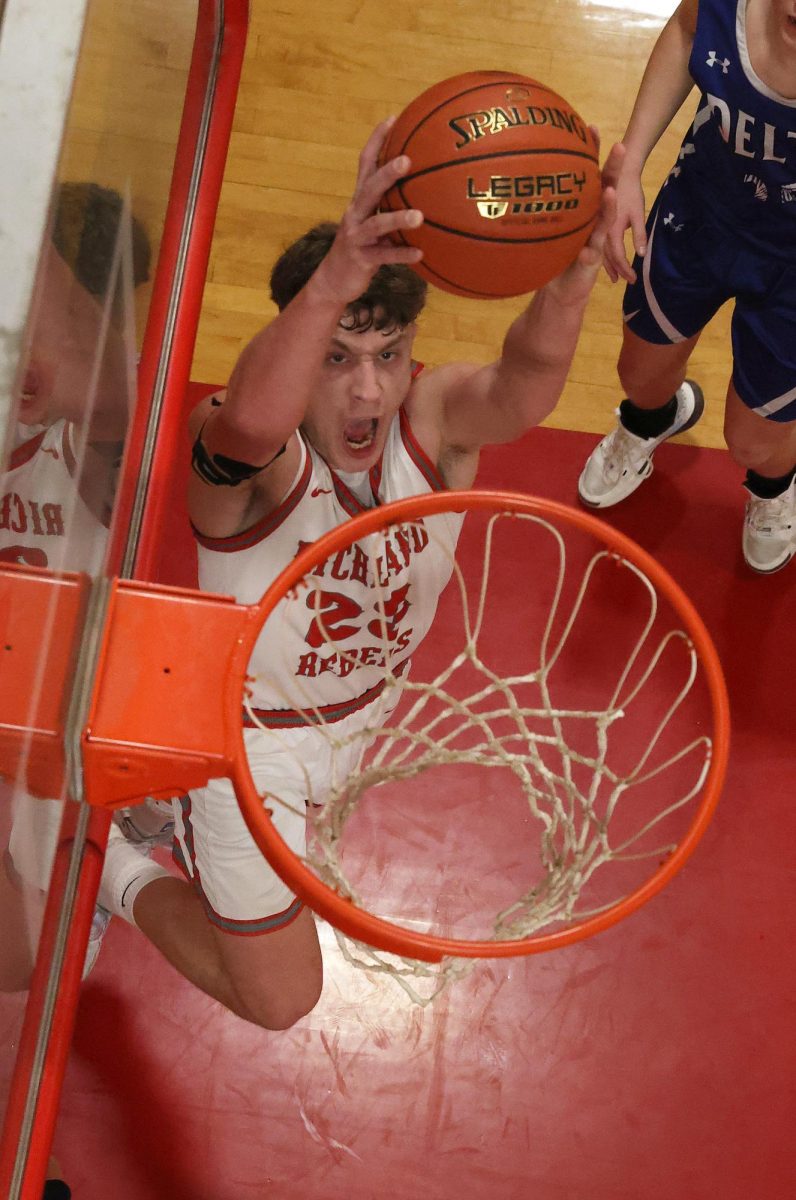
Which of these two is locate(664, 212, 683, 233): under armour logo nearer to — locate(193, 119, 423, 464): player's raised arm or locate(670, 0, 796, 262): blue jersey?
locate(670, 0, 796, 262): blue jersey

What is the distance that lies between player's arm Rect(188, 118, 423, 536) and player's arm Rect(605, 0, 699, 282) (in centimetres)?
68

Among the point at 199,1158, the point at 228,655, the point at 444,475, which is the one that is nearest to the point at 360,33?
the point at 444,475

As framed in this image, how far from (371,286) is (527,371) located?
257mm

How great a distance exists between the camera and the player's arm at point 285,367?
4.39ft

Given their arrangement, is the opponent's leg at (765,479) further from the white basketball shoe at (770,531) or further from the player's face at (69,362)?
the player's face at (69,362)

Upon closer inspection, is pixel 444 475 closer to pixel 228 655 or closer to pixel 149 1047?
pixel 228 655

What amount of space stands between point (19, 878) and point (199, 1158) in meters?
0.79

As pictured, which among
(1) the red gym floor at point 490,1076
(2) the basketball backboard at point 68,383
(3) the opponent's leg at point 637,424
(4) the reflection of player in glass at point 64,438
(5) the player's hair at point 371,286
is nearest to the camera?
(2) the basketball backboard at point 68,383

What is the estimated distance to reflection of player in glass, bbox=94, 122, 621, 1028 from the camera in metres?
1.53

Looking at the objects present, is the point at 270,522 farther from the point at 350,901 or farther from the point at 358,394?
the point at 350,901

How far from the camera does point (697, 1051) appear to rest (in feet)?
7.06

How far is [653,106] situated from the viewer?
2047 millimetres

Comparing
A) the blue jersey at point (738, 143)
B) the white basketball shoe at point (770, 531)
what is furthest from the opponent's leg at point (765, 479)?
the blue jersey at point (738, 143)

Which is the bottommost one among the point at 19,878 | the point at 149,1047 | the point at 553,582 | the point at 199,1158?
the point at 199,1158
